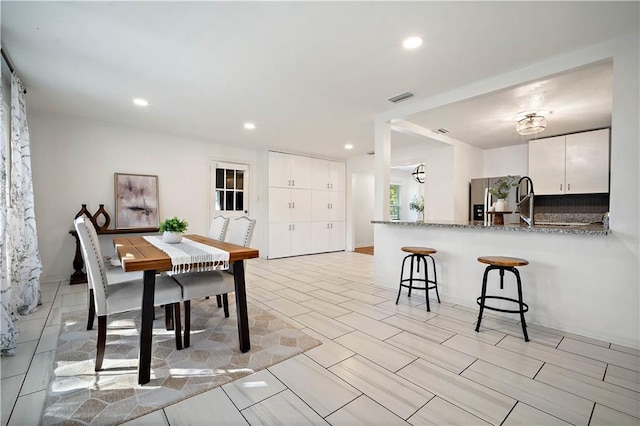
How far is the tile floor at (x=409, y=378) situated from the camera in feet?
4.87

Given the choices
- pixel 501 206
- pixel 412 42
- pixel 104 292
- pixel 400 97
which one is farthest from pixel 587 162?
pixel 104 292

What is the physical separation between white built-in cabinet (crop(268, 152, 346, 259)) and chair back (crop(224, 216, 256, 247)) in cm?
303

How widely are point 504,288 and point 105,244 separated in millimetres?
5420

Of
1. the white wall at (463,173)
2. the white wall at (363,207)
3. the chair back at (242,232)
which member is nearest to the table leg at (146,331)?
the chair back at (242,232)

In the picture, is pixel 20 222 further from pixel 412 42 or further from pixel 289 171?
pixel 289 171

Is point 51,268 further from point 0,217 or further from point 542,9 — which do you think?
point 542,9

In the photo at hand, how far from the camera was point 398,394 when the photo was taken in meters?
1.65

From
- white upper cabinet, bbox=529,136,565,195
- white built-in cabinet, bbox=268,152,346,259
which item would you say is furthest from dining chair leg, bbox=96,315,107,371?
white upper cabinet, bbox=529,136,565,195

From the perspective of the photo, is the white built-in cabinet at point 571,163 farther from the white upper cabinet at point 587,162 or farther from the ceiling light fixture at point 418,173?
the ceiling light fixture at point 418,173

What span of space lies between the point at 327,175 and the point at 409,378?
18.5 ft

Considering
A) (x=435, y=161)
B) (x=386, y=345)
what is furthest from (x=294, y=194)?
(x=386, y=345)

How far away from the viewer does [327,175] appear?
7086 millimetres

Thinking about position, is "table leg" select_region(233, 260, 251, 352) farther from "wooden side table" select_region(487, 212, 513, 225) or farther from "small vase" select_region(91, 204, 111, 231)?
"small vase" select_region(91, 204, 111, 231)

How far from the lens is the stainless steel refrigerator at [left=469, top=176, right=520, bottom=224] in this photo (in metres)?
5.37
